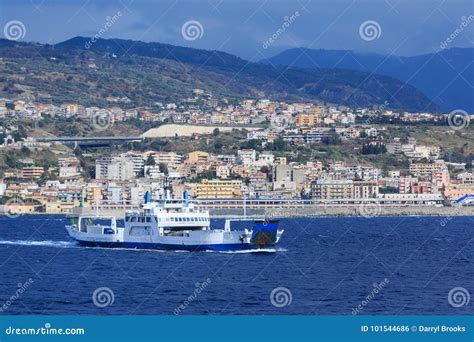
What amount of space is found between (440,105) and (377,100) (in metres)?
23.8

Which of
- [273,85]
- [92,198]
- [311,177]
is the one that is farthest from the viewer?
[273,85]

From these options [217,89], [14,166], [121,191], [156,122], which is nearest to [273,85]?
[217,89]

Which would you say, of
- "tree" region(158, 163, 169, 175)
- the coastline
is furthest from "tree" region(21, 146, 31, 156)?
the coastline

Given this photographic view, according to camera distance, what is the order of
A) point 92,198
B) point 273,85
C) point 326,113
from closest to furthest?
point 92,198
point 326,113
point 273,85

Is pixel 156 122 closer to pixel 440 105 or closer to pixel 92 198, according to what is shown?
pixel 92 198

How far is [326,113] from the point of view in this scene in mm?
144250

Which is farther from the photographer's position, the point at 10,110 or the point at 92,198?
the point at 10,110
